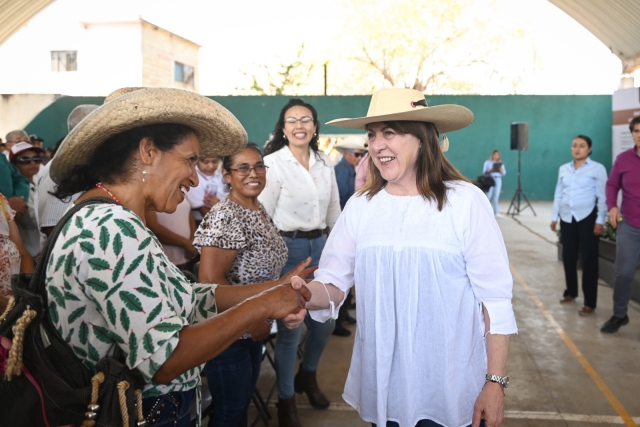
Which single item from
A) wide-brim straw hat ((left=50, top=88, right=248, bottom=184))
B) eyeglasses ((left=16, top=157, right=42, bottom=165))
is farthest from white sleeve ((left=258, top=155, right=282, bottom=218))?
eyeglasses ((left=16, top=157, right=42, bottom=165))

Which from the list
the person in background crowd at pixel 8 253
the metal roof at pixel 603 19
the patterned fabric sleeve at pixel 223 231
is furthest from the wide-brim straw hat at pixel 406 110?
the metal roof at pixel 603 19

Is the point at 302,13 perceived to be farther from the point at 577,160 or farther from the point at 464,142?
the point at 577,160

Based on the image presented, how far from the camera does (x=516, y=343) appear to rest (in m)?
5.65

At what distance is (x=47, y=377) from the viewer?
1547 mm

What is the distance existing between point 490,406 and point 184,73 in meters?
33.3

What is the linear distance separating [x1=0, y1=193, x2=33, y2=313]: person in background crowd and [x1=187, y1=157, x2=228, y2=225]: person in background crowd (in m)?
2.13

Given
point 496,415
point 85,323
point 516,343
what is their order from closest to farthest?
point 85,323
point 496,415
point 516,343

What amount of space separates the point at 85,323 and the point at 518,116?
19742mm

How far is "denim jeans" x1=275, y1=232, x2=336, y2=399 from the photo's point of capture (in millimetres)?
3656

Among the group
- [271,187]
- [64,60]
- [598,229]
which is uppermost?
[64,60]

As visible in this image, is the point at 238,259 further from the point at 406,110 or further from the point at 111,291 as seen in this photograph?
the point at 111,291

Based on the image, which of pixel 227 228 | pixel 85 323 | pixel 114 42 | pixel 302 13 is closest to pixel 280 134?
pixel 227 228

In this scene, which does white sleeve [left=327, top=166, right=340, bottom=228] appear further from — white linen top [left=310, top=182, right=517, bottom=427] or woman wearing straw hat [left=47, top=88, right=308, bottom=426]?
woman wearing straw hat [left=47, top=88, right=308, bottom=426]

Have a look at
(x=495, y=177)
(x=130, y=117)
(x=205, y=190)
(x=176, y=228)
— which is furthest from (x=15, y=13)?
(x=130, y=117)
